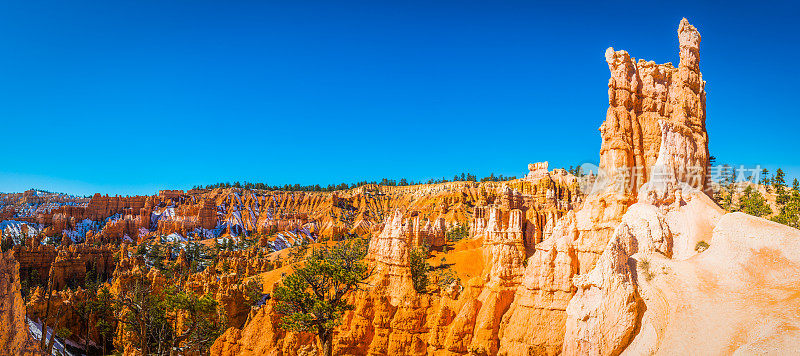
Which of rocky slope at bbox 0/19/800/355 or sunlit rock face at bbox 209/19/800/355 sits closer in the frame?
rocky slope at bbox 0/19/800/355

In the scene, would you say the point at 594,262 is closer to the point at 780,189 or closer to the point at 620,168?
the point at 620,168

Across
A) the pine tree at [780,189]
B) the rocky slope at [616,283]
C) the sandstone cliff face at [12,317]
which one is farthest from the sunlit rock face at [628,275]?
the pine tree at [780,189]

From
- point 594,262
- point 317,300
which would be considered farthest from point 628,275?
point 317,300

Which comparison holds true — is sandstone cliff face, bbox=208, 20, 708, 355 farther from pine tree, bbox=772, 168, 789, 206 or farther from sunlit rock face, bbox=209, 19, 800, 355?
pine tree, bbox=772, 168, 789, 206

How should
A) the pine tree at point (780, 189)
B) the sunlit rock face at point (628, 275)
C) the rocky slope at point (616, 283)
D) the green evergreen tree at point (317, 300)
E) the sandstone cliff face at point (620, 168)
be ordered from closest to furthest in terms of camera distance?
the rocky slope at point (616, 283)
the sunlit rock face at point (628, 275)
the sandstone cliff face at point (620, 168)
the green evergreen tree at point (317, 300)
the pine tree at point (780, 189)

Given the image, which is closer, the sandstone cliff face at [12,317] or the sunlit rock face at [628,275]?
the sandstone cliff face at [12,317]

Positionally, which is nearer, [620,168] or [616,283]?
[616,283]

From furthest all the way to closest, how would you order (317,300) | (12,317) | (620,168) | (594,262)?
1. (620,168)
2. (317,300)
3. (594,262)
4. (12,317)

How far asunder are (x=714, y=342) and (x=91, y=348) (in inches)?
1689

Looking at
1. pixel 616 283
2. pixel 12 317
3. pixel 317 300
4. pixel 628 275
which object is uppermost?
pixel 628 275

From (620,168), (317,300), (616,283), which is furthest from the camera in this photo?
(620,168)

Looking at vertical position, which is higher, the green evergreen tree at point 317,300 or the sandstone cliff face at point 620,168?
the sandstone cliff face at point 620,168

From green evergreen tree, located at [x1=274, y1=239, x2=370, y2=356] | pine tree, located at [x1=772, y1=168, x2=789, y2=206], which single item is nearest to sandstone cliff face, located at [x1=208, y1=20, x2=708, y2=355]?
green evergreen tree, located at [x1=274, y1=239, x2=370, y2=356]

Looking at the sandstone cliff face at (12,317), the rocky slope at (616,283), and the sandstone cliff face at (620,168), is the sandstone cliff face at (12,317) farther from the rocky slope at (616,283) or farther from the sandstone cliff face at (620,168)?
the sandstone cliff face at (620,168)
